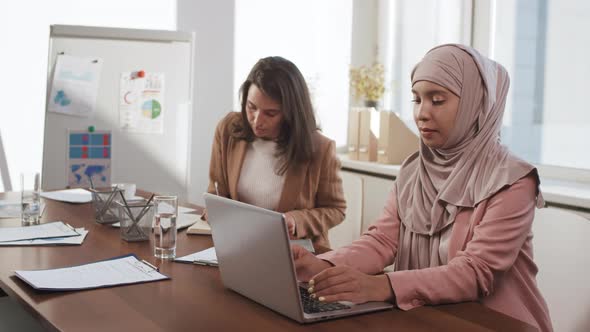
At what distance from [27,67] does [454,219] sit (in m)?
2.90

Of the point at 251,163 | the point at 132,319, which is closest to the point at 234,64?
the point at 251,163

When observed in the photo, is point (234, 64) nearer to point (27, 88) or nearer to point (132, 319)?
point (27, 88)

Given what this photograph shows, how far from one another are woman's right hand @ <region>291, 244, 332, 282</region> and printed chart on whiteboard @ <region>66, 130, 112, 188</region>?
2.19 metres

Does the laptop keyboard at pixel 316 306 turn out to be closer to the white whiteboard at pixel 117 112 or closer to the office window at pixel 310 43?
the white whiteboard at pixel 117 112

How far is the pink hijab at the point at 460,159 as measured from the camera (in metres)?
1.60

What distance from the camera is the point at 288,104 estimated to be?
239 centimetres

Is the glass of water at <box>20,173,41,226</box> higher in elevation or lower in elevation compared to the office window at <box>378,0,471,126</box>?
lower

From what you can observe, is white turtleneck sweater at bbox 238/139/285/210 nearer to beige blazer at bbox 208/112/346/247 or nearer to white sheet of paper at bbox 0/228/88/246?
beige blazer at bbox 208/112/346/247

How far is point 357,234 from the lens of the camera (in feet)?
12.0

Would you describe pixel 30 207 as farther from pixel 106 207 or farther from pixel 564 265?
pixel 564 265

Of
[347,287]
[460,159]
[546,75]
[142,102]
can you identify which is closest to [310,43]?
[142,102]

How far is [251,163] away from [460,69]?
1.10 m

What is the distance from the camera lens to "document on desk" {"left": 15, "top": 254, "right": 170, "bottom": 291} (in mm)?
1507

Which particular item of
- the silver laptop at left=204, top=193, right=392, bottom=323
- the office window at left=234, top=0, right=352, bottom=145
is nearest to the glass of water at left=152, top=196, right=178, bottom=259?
the silver laptop at left=204, top=193, right=392, bottom=323
